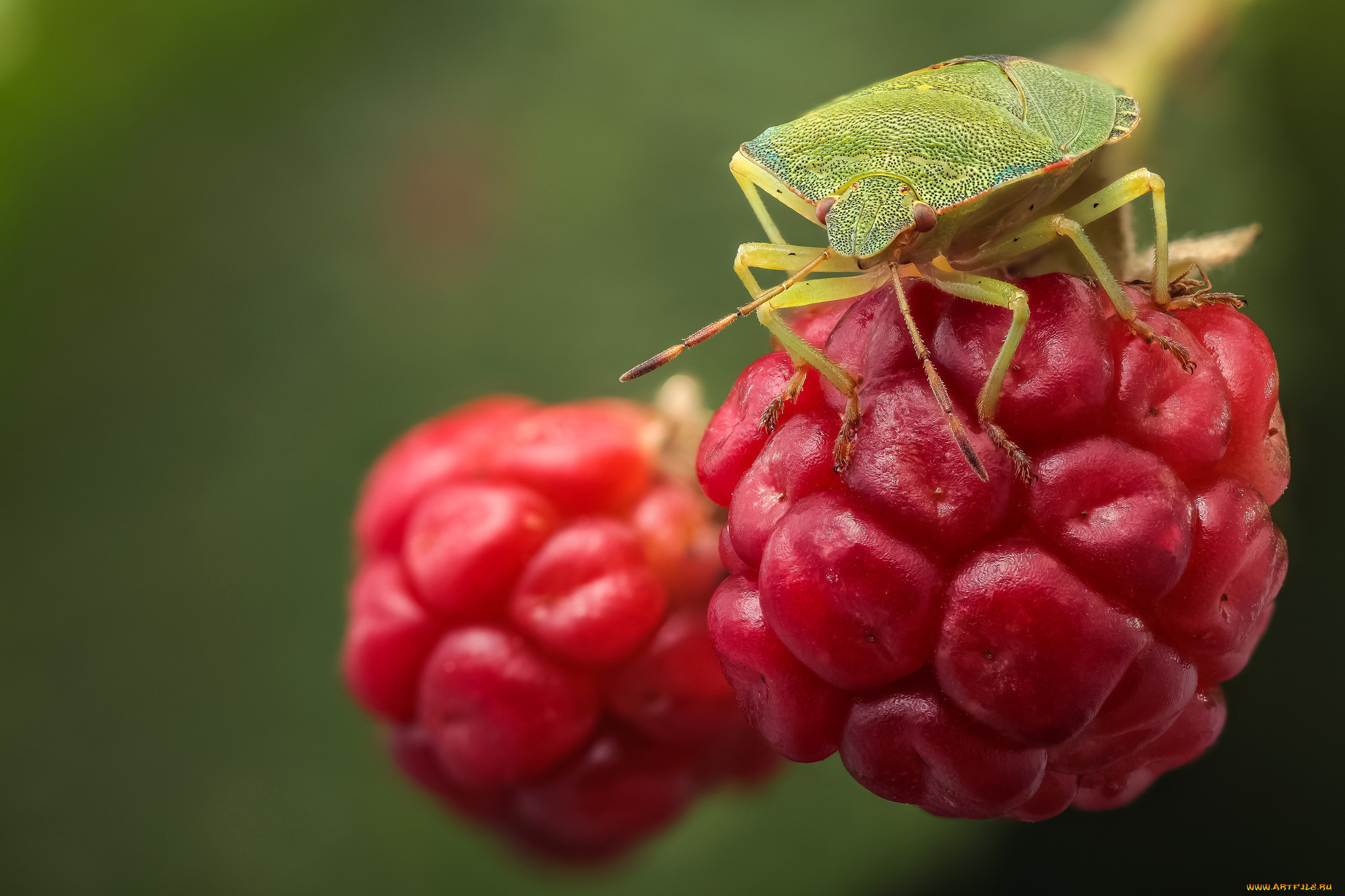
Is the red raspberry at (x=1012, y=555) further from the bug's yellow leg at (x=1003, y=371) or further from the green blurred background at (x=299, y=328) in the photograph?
the green blurred background at (x=299, y=328)

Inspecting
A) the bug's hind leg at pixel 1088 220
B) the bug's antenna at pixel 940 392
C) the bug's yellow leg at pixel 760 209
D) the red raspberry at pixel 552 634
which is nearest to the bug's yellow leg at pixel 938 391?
the bug's antenna at pixel 940 392

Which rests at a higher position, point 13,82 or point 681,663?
point 13,82

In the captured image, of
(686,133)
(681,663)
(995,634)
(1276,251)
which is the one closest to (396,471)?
(681,663)

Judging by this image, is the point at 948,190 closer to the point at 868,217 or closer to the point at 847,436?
the point at 868,217

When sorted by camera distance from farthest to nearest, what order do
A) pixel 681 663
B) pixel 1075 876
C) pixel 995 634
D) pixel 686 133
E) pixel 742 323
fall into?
1. pixel 686 133
2. pixel 742 323
3. pixel 1075 876
4. pixel 681 663
5. pixel 995 634

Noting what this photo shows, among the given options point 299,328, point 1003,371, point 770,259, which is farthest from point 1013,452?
point 299,328

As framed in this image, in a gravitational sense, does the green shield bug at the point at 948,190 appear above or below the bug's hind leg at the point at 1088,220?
above

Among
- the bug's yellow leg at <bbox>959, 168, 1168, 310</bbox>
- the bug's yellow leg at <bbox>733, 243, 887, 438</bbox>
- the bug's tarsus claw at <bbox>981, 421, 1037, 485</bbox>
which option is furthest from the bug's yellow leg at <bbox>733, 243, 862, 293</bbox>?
the bug's tarsus claw at <bbox>981, 421, 1037, 485</bbox>

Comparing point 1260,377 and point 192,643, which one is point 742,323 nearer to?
point 1260,377
